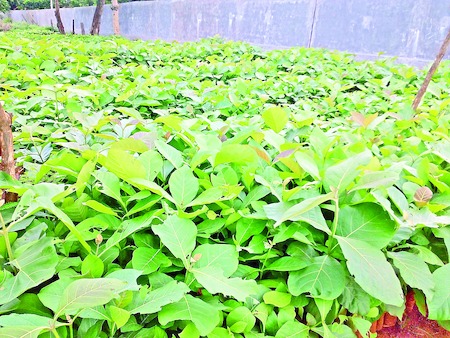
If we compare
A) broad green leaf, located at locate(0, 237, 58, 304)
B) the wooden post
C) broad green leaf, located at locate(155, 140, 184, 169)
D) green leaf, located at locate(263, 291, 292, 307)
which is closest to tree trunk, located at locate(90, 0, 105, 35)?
the wooden post

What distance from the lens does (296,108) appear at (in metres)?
2.61

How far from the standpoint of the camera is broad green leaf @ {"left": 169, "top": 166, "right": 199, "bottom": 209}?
1004mm

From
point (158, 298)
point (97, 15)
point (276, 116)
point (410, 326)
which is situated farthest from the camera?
point (97, 15)

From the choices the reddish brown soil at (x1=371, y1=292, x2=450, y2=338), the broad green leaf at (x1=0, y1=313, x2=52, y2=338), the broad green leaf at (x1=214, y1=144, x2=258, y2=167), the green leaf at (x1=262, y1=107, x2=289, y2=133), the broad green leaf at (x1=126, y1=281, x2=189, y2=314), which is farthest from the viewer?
the green leaf at (x1=262, y1=107, x2=289, y2=133)

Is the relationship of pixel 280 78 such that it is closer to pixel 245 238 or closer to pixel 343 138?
pixel 343 138

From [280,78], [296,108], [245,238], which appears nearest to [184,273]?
[245,238]

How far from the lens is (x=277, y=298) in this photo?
36.6 inches

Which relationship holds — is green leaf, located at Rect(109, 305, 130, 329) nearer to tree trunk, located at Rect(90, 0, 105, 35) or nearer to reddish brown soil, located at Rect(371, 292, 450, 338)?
reddish brown soil, located at Rect(371, 292, 450, 338)

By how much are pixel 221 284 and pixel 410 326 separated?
2.76ft

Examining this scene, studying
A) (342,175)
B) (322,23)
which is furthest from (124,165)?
(322,23)

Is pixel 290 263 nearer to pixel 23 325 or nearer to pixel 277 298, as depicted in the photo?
pixel 277 298

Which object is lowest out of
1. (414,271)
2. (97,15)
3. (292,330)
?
(292,330)

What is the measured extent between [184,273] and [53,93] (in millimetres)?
1430

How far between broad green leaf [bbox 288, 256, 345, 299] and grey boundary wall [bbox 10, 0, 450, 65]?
723 cm
